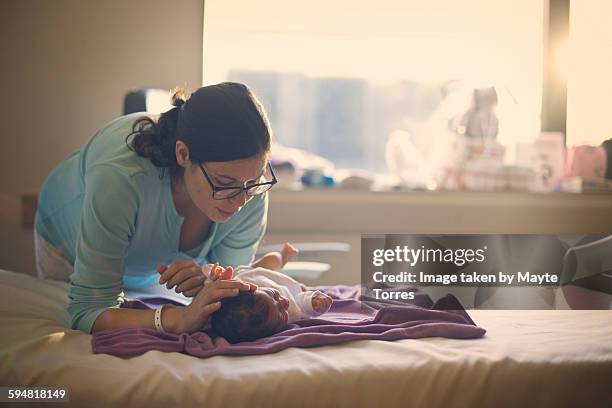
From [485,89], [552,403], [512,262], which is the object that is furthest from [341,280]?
[552,403]

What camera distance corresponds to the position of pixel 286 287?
144 centimetres

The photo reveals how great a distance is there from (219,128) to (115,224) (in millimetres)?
264

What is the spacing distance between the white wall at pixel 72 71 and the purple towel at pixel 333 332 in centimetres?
133

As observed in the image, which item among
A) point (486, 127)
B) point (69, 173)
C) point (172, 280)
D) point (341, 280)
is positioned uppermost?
point (486, 127)

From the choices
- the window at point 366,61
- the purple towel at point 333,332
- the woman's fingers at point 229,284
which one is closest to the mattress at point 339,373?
the purple towel at point 333,332

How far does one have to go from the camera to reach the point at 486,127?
8.96 feet

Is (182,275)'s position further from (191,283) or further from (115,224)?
(115,224)

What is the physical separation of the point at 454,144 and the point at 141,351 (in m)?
1.87

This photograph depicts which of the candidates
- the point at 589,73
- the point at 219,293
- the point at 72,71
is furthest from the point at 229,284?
the point at 589,73

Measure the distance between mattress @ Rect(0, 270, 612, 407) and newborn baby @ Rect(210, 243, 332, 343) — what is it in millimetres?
86

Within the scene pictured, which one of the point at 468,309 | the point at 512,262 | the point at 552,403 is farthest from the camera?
the point at 512,262

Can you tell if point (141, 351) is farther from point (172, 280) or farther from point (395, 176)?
point (395, 176)

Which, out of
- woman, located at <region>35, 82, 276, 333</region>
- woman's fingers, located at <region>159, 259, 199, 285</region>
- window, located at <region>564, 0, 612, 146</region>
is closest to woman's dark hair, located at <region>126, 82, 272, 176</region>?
woman, located at <region>35, 82, 276, 333</region>

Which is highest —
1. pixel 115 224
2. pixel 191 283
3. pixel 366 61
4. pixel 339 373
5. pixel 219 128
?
pixel 366 61
